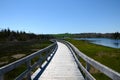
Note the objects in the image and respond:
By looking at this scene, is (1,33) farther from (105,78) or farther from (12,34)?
(105,78)

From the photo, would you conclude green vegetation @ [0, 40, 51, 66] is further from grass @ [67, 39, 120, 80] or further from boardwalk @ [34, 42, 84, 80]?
boardwalk @ [34, 42, 84, 80]

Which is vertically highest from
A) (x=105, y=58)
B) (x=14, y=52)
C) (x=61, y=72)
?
(x=61, y=72)

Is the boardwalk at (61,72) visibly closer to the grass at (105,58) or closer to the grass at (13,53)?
the grass at (105,58)

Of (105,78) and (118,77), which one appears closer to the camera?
(118,77)

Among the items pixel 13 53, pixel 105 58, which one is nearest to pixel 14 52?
pixel 13 53

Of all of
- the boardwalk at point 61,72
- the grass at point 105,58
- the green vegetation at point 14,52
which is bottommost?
the green vegetation at point 14,52

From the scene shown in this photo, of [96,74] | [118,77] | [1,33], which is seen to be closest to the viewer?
[118,77]

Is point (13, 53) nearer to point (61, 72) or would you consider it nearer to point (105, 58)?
point (105, 58)

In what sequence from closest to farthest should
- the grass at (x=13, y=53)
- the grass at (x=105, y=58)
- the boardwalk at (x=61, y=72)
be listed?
the boardwalk at (x=61, y=72) → the grass at (x=105, y=58) → the grass at (x=13, y=53)

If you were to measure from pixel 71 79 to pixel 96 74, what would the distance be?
529 centimetres

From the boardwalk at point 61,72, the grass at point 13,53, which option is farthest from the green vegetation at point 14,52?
the boardwalk at point 61,72

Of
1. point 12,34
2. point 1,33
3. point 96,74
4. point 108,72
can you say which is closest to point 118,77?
point 108,72

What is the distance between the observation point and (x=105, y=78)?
11617mm

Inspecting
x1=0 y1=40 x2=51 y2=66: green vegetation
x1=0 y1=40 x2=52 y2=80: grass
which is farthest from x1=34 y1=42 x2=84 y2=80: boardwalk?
x1=0 y1=40 x2=51 y2=66: green vegetation
